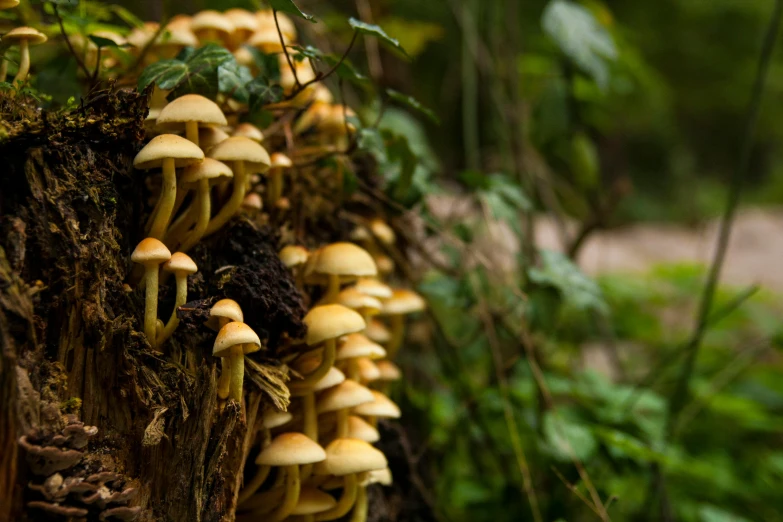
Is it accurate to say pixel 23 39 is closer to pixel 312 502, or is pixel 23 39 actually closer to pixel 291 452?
pixel 291 452

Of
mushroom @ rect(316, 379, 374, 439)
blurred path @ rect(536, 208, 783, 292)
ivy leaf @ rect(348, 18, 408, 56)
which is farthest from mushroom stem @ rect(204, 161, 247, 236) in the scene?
blurred path @ rect(536, 208, 783, 292)

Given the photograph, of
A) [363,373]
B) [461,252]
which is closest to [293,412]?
[363,373]

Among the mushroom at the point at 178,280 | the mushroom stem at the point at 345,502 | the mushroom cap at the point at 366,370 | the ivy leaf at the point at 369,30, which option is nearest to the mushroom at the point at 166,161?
the mushroom at the point at 178,280

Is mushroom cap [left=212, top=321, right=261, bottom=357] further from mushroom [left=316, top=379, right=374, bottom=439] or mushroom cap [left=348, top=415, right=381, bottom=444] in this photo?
mushroom cap [left=348, top=415, right=381, bottom=444]

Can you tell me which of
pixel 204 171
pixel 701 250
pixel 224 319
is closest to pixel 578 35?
pixel 204 171

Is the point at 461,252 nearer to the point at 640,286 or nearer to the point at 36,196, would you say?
the point at 36,196

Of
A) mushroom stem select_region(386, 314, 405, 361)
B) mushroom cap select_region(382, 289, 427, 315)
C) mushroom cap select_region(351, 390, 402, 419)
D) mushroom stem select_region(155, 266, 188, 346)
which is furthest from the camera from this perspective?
mushroom stem select_region(386, 314, 405, 361)
